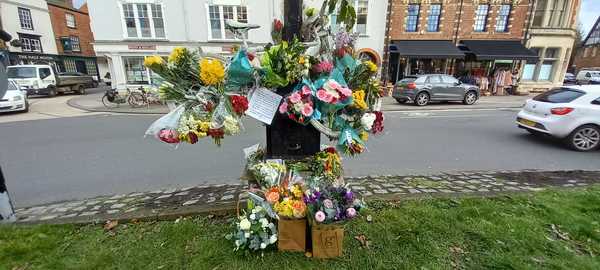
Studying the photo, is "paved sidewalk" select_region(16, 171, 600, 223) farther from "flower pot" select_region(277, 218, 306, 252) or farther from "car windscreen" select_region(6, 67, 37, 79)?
"car windscreen" select_region(6, 67, 37, 79)

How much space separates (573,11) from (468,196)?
22.5m

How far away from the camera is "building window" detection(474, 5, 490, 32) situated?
1695cm

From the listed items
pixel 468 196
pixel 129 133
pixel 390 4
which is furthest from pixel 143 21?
pixel 468 196

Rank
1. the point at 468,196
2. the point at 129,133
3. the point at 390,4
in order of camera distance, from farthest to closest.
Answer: the point at 390,4 < the point at 129,133 < the point at 468,196

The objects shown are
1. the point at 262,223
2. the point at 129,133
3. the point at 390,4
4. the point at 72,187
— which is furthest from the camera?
the point at 390,4

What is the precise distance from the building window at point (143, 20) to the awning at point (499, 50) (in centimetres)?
1869

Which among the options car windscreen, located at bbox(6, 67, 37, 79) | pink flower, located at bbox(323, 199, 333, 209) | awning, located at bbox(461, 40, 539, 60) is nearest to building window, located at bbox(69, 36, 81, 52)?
car windscreen, located at bbox(6, 67, 37, 79)

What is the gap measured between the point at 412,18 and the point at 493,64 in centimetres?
646

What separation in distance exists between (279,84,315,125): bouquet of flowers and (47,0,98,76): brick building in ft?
112

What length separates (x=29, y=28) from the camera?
83.5 ft

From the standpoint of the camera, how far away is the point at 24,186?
4426mm

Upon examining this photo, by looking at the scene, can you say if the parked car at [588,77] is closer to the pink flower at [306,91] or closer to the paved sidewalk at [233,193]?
the paved sidewalk at [233,193]

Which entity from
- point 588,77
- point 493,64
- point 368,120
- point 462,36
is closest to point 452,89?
point 462,36

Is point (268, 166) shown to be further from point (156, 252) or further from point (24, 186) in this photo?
point (24, 186)
